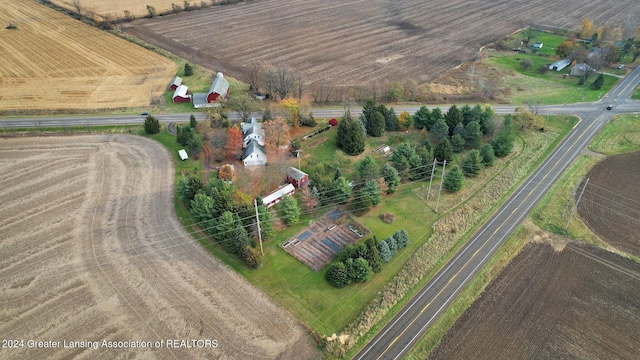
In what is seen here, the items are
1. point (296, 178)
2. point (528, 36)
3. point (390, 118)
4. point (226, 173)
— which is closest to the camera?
point (226, 173)

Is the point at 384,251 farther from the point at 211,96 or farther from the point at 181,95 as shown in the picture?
the point at 181,95

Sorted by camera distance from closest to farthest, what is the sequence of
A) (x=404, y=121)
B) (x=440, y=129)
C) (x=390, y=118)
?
(x=440, y=129) → (x=404, y=121) → (x=390, y=118)

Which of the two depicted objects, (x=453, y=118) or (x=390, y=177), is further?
(x=453, y=118)

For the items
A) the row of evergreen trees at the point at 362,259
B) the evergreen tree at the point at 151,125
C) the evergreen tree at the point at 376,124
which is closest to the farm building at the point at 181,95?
the evergreen tree at the point at 151,125

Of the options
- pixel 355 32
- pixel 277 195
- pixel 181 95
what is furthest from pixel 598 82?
pixel 181 95

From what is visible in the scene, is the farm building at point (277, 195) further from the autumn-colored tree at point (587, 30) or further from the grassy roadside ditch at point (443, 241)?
the autumn-colored tree at point (587, 30)

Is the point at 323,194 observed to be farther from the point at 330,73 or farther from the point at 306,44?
the point at 306,44

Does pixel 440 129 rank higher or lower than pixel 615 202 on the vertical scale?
higher

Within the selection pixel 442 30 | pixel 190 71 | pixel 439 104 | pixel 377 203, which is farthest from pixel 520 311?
pixel 442 30
